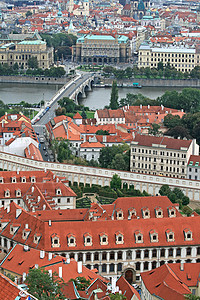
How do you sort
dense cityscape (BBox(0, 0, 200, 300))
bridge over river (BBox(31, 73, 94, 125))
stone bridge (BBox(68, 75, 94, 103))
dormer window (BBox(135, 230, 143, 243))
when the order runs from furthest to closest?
1. stone bridge (BBox(68, 75, 94, 103))
2. bridge over river (BBox(31, 73, 94, 125))
3. dormer window (BBox(135, 230, 143, 243))
4. dense cityscape (BBox(0, 0, 200, 300))

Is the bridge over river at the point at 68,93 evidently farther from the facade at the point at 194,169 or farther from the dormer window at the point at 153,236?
the dormer window at the point at 153,236

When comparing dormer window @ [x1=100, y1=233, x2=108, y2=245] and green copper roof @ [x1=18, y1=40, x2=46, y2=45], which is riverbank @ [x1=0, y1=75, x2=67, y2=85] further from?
dormer window @ [x1=100, y1=233, x2=108, y2=245]

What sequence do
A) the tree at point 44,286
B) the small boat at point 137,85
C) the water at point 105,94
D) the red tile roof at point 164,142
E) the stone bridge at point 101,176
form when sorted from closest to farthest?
Answer: the tree at point 44,286
the stone bridge at point 101,176
the red tile roof at point 164,142
the water at point 105,94
the small boat at point 137,85

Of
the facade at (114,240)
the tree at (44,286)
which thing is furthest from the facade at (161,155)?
the tree at (44,286)

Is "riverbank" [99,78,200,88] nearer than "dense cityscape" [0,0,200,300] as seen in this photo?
No

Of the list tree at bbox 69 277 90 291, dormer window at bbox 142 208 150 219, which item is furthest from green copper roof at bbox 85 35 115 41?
tree at bbox 69 277 90 291
